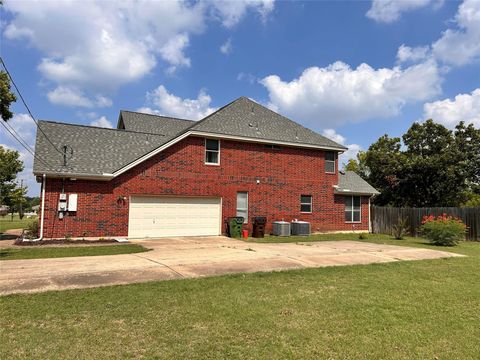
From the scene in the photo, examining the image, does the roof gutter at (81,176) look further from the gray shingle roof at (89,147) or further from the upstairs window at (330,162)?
the upstairs window at (330,162)

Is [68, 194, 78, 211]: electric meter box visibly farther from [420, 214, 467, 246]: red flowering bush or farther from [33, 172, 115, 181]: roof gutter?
[420, 214, 467, 246]: red flowering bush

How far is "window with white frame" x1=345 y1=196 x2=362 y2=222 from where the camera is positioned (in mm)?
23375

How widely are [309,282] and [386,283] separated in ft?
5.55

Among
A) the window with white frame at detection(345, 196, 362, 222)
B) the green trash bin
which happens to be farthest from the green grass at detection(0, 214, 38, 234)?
the window with white frame at detection(345, 196, 362, 222)

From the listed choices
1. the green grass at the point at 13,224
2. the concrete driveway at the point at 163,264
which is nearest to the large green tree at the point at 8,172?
the green grass at the point at 13,224

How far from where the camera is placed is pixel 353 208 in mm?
23641

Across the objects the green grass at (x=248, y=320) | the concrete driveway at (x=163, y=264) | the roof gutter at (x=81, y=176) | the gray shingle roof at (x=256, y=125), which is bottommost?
the green grass at (x=248, y=320)

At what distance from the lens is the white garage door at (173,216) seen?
1706 cm

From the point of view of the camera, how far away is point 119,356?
4.09 meters

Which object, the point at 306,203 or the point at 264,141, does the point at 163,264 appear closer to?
the point at 264,141

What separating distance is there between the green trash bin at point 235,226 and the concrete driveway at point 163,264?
5.20 meters

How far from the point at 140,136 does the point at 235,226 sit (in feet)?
24.0

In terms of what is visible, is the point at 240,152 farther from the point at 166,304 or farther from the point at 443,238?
the point at 166,304

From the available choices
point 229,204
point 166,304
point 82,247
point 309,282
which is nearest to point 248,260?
point 309,282
